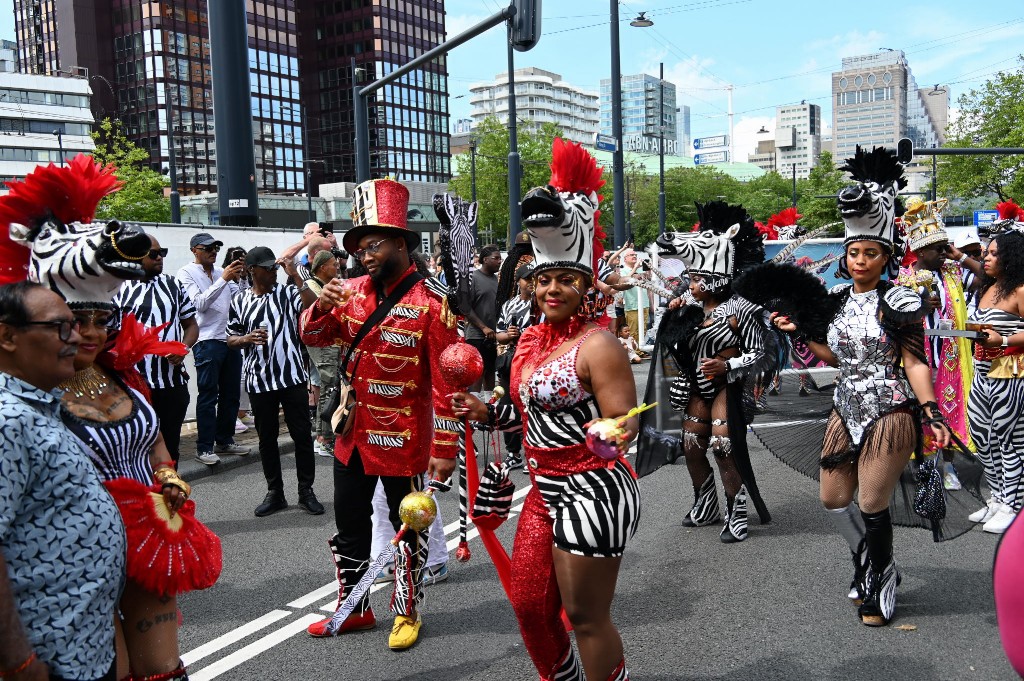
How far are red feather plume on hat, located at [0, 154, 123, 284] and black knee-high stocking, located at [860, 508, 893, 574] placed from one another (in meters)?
3.90

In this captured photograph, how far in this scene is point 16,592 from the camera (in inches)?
89.7

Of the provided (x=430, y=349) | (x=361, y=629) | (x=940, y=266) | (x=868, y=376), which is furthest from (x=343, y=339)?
(x=940, y=266)

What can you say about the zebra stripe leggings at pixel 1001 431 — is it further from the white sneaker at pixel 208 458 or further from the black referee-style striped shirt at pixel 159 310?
the white sneaker at pixel 208 458

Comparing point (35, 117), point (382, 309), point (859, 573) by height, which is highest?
point (35, 117)

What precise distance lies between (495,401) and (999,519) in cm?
435

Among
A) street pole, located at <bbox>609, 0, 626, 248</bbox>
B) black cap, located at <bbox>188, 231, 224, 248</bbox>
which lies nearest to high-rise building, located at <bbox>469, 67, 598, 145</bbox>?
street pole, located at <bbox>609, 0, 626, 248</bbox>

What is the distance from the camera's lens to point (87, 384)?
2.97 m

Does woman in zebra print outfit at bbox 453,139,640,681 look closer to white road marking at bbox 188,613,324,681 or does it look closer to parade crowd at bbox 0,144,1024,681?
parade crowd at bbox 0,144,1024,681

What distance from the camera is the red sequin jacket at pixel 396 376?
4.41 m

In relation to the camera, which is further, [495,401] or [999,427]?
[999,427]

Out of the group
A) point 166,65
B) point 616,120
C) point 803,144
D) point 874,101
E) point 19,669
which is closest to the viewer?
point 19,669

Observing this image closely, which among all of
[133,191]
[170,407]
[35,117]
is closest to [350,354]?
[170,407]

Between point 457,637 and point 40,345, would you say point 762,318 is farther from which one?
point 40,345

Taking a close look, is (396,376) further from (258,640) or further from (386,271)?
(258,640)
